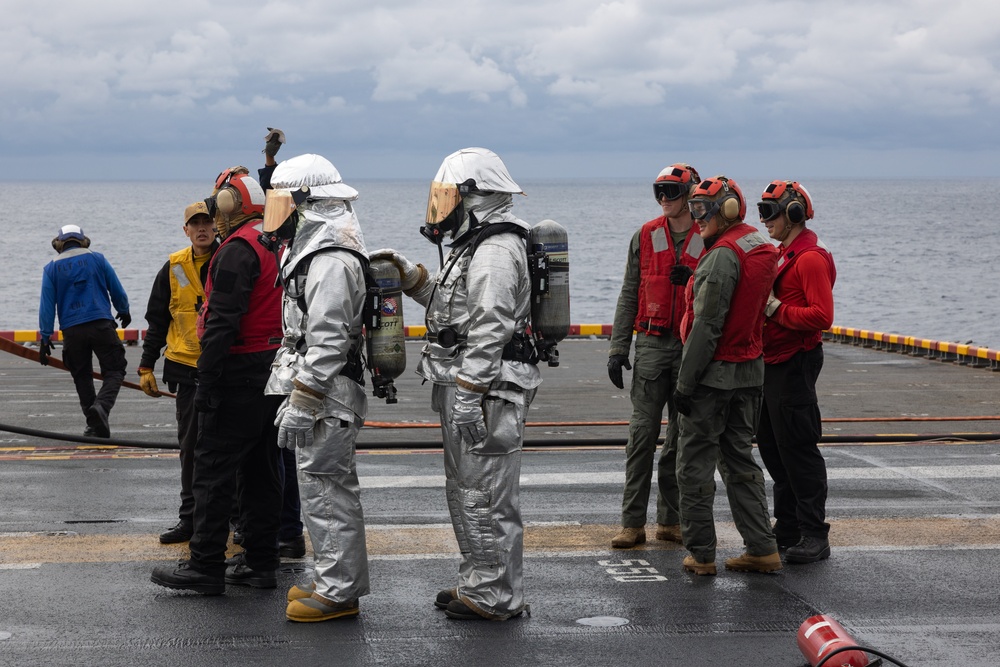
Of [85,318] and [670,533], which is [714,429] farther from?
[85,318]

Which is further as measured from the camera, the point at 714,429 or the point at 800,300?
the point at 800,300

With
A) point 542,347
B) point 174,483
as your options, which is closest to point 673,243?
point 542,347

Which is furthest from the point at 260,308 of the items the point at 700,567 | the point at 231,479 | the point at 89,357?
the point at 89,357

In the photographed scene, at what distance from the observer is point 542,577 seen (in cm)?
700

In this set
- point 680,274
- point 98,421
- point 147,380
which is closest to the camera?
point 680,274

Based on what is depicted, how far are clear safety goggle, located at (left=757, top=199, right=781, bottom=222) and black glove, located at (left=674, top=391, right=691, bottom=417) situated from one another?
4.09 feet

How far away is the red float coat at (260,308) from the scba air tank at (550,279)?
1.55 metres

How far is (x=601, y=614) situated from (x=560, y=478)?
3.42 metres

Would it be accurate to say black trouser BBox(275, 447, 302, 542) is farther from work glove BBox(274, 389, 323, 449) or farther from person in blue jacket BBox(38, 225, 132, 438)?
person in blue jacket BBox(38, 225, 132, 438)

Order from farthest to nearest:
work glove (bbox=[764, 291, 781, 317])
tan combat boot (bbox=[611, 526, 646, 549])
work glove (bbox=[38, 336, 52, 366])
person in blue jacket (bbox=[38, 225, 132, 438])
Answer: person in blue jacket (bbox=[38, 225, 132, 438]) → work glove (bbox=[38, 336, 52, 366]) → tan combat boot (bbox=[611, 526, 646, 549]) → work glove (bbox=[764, 291, 781, 317])

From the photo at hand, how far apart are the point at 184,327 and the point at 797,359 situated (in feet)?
12.8

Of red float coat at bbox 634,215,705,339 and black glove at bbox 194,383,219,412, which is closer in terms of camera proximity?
black glove at bbox 194,383,219,412

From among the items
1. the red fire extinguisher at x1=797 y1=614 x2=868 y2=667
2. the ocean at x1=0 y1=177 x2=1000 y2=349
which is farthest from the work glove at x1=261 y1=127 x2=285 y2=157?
the ocean at x1=0 y1=177 x2=1000 y2=349

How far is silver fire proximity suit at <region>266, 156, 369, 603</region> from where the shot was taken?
5.94 m
